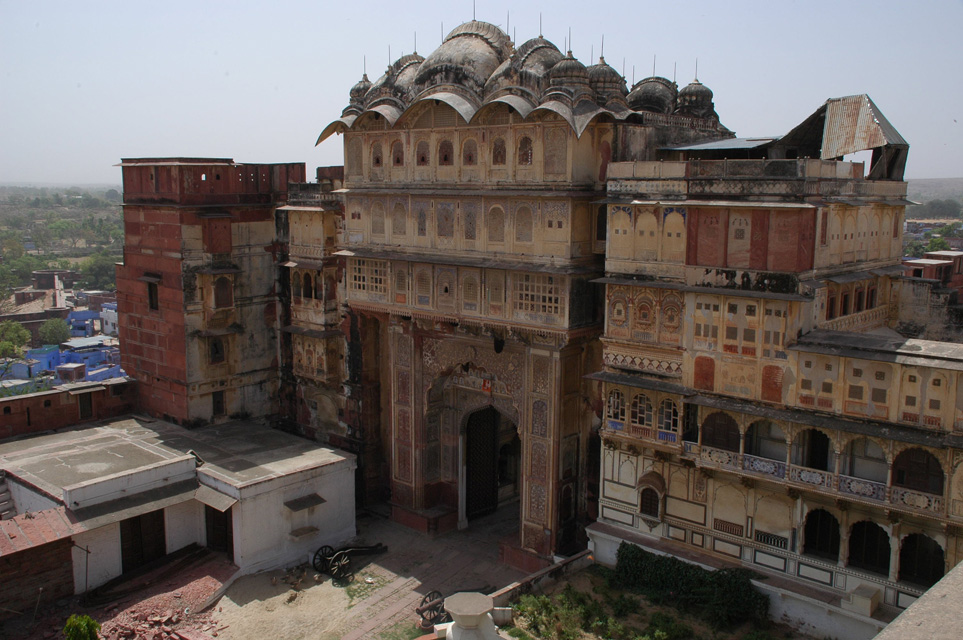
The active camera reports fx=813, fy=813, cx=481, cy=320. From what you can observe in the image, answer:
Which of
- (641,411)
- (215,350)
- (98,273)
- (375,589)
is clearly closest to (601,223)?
(641,411)

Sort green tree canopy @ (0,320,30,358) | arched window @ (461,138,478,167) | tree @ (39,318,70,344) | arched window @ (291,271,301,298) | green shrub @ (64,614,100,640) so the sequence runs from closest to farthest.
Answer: green shrub @ (64,614,100,640) → arched window @ (461,138,478,167) → arched window @ (291,271,301,298) → green tree canopy @ (0,320,30,358) → tree @ (39,318,70,344)

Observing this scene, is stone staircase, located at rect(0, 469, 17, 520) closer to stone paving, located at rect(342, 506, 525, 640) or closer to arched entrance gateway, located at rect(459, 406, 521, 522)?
stone paving, located at rect(342, 506, 525, 640)

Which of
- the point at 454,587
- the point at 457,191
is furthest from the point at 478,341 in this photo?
the point at 454,587

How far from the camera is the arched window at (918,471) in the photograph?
13266 mm

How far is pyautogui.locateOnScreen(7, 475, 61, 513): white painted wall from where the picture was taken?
712 inches

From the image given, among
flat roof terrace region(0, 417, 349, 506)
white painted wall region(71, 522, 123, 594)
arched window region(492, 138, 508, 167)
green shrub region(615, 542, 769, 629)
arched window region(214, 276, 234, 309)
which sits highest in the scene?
arched window region(492, 138, 508, 167)

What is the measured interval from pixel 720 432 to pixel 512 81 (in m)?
8.90

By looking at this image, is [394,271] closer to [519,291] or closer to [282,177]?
[519,291]

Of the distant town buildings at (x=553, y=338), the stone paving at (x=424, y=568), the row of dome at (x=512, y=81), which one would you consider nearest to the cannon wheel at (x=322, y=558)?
the distant town buildings at (x=553, y=338)

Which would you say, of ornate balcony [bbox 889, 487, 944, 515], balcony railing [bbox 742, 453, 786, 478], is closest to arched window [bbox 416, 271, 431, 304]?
balcony railing [bbox 742, 453, 786, 478]

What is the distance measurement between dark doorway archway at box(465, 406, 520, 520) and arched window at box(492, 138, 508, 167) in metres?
6.45

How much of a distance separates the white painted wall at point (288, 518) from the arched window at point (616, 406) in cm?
736

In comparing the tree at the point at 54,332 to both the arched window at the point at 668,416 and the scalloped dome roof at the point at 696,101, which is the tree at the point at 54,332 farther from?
the arched window at the point at 668,416

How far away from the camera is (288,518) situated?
755 inches
